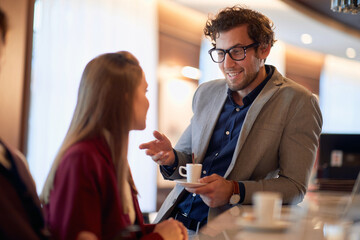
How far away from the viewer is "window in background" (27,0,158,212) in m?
4.09

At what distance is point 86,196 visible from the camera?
1223 millimetres

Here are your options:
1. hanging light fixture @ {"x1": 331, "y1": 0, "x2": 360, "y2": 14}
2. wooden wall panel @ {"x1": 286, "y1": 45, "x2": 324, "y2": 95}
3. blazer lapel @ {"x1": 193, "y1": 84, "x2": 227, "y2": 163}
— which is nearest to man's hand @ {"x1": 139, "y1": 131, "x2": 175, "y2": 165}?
blazer lapel @ {"x1": 193, "y1": 84, "x2": 227, "y2": 163}

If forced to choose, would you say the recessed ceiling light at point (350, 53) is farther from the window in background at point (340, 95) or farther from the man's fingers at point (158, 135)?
the man's fingers at point (158, 135)

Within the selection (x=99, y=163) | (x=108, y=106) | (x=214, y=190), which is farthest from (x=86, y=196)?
(x=214, y=190)

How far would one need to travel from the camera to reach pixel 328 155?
4867 mm

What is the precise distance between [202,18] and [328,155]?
305cm

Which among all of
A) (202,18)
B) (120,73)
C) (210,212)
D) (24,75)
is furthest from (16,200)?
(202,18)

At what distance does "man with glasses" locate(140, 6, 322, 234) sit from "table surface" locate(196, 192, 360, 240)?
1.63ft

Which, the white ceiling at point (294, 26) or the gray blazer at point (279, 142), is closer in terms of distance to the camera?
the gray blazer at point (279, 142)

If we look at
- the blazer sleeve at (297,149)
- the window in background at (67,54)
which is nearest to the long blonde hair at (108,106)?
the blazer sleeve at (297,149)

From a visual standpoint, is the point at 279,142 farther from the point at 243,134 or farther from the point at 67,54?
the point at 67,54

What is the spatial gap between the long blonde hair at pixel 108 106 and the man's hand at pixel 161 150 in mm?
747

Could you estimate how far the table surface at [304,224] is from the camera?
1049mm

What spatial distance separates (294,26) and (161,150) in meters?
6.02
